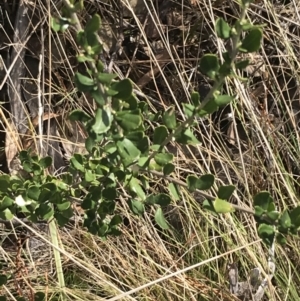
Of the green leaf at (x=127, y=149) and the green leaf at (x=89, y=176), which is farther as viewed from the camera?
the green leaf at (x=89, y=176)

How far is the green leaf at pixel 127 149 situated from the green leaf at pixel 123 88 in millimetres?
50

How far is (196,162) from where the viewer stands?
1236 millimetres

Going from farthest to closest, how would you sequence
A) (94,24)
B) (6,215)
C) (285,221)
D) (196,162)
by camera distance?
(196,162)
(6,215)
(285,221)
(94,24)

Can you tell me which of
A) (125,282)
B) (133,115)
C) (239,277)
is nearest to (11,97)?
(125,282)

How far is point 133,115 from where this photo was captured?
0.57m

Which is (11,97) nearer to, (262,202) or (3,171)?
(3,171)

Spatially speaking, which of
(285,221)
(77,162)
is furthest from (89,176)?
(285,221)

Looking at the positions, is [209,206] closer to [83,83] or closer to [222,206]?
[222,206]

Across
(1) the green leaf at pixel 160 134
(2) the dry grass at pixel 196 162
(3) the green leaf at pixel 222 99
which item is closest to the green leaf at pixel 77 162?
(1) the green leaf at pixel 160 134

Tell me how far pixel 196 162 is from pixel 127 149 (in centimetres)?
66

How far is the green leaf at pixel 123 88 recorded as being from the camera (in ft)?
1.81

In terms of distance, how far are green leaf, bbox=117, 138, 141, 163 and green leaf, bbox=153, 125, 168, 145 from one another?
7cm

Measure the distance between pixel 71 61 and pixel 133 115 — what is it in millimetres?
826

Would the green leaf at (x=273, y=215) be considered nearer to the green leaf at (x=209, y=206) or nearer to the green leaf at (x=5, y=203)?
the green leaf at (x=209, y=206)
